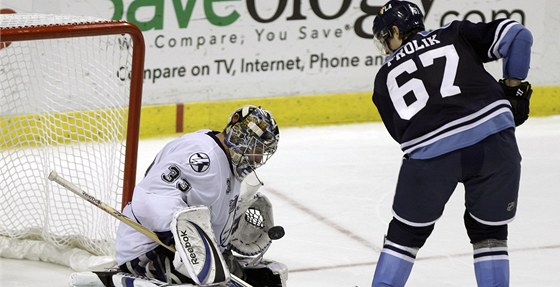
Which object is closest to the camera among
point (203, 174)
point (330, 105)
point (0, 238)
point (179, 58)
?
point (203, 174)

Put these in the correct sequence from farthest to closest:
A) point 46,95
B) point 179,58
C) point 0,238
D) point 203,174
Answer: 1. point 179,58
2. point 46,95
3. point 0,238
4. point 203,174

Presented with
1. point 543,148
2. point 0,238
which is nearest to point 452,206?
point 543,148

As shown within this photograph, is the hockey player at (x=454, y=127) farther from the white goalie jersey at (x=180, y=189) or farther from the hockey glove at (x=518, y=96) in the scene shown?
the white goalie jersey at (x=180, y=189)

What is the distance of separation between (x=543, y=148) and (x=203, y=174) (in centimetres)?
324

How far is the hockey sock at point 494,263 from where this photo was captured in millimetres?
3480

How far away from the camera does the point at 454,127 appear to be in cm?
339

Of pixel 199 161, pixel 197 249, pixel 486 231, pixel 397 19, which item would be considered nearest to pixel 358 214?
pixel 486 231

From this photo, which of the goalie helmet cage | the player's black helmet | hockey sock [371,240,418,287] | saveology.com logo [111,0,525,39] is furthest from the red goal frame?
saveology.com logo [111,0,525,39]

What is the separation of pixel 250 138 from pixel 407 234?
551 millimetres

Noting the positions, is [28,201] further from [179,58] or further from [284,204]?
[179,58]

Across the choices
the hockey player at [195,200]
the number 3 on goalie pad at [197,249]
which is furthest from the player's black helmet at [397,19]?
the number 3 on goalie pad at [197,249]

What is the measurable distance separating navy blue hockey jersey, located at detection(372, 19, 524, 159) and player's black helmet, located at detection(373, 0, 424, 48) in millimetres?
72

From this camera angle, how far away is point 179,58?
6.09m

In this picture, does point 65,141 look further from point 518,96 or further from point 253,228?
point 518,96
